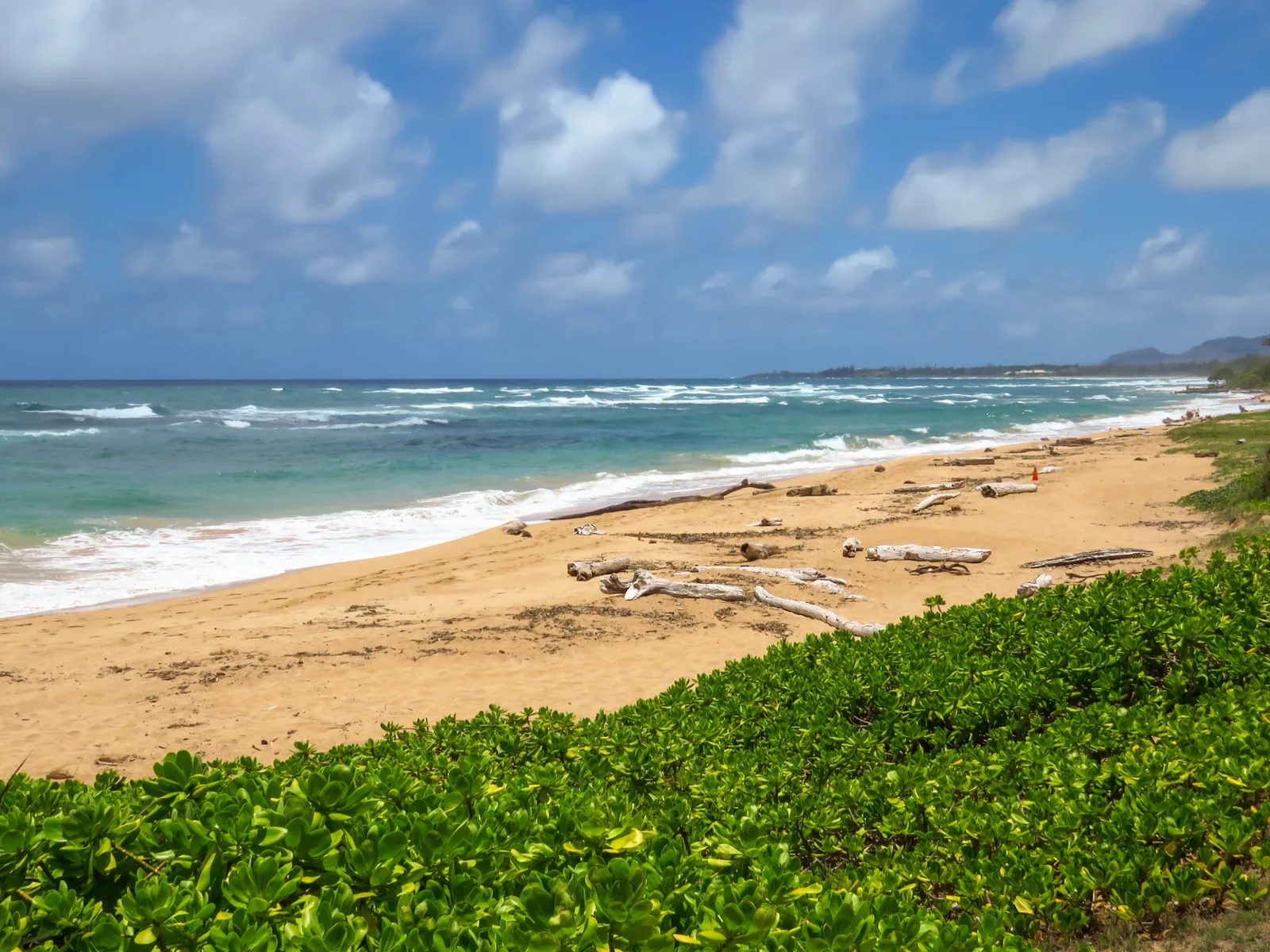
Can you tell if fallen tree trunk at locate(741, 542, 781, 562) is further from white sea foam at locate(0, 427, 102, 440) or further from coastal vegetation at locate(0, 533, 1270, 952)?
white sea foam at locate(0, 427, 102, 440)

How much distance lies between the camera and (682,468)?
29500 mm

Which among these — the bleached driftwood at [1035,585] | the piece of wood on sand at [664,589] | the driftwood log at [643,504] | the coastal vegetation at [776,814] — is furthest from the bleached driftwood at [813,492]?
the coastal vegetation at [776,814]

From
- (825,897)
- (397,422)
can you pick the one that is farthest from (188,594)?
(397,422)

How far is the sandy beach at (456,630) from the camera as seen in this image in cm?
732

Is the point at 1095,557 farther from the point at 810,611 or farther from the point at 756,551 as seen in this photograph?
the point at 756,551

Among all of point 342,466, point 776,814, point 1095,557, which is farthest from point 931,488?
point 342,466

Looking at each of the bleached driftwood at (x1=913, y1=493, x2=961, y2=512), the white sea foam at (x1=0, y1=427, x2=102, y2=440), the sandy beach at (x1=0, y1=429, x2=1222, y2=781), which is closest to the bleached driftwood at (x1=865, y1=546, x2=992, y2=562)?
the sandy beach at (x1=0, y1=429, x2=1222, y2=781)

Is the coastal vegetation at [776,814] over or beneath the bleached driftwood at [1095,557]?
over

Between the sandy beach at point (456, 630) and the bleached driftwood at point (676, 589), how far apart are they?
185mm

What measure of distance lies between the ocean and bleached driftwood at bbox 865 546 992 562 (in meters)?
9.04

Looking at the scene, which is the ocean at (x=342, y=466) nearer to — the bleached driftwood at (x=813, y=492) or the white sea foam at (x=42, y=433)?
the white sea foam at (x=42, y=433)

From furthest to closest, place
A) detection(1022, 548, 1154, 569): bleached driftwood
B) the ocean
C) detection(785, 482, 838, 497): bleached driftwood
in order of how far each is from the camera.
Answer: detection(785, 482, 838, 497): bleached driftwood < the ocean < detection(1022, 548, 1154, 569): bleached driftwood

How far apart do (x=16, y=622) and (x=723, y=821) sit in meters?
11.7

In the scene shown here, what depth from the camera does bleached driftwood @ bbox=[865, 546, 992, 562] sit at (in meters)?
12.0
